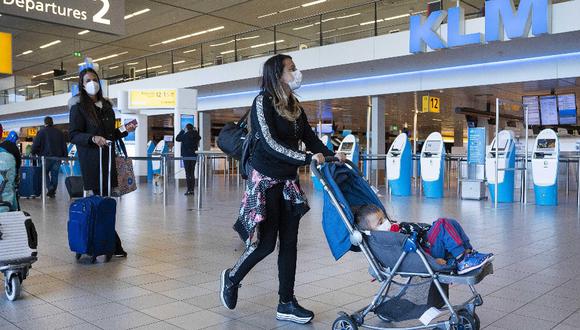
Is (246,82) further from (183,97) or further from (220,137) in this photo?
(220,137)

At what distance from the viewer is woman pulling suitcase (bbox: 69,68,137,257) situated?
14.7 feet

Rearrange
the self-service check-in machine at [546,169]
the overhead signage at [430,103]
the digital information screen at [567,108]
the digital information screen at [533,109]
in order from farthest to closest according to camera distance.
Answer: the overhead signage at [430,103]
the digital information screen at [533,109]
the digital information screen at [567,108]
the self-service check-in machine at [546,169]

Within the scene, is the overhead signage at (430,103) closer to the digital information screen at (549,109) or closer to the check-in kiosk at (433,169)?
the digital information screen at (549,109)

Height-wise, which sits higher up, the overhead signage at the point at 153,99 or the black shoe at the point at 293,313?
the overhead signage at the point at 153,99

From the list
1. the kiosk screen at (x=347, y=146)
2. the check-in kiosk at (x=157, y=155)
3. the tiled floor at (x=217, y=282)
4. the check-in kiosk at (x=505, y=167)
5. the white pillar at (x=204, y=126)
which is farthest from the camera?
the white pillar at (x=204, y=126)

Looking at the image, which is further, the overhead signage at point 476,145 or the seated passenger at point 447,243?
the overhead signage at point 476,145

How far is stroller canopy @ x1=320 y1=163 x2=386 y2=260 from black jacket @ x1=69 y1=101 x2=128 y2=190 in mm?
2359

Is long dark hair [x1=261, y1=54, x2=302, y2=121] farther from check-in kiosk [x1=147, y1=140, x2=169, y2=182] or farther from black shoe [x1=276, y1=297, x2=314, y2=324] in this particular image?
check-in kiosk [x1=147, y1=140, x2=169, y2=182]

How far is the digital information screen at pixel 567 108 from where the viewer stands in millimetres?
13656

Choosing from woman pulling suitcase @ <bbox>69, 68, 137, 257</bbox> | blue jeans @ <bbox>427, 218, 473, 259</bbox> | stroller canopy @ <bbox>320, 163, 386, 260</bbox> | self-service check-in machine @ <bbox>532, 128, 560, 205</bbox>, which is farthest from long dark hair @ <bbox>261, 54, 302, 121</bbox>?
self-service check-in machine @ <bbox>532, 128, 560, 205</bbox>

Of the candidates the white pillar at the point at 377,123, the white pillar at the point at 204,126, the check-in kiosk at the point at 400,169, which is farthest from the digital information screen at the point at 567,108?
the white pillar at the point at 204,126

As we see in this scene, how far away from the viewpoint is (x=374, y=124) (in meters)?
15.2

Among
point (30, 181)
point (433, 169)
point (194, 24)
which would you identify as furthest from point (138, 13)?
point (433, 169)

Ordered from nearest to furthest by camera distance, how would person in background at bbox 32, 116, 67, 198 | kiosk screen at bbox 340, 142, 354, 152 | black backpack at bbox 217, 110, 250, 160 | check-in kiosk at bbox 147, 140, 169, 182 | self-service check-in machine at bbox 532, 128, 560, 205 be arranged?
black backpack at bbox 217, 110, 250, 160, self-service check-in machine at bbox 532, 128, 560, 205, person in background at bbox 32, 116, 67, 198, kiosk screen at bbox 340, 142, 354, 152, check-in kiosk at bbox 147, 140, 169, 182
